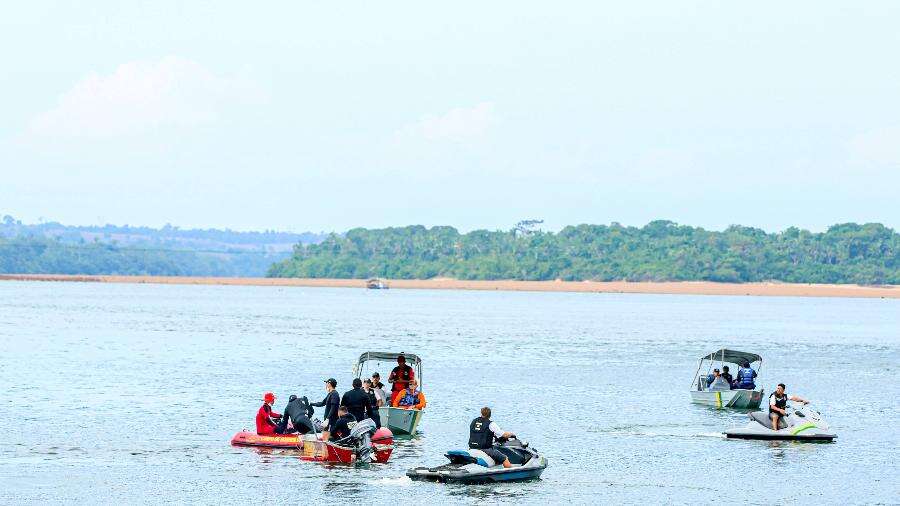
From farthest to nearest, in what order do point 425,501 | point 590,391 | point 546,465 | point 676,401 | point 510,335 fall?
1. point 510,335
2. point 590,391
3. point 676,401
4. point 546,465
5. point 425,501

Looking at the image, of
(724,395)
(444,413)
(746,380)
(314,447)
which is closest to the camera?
(314,447)

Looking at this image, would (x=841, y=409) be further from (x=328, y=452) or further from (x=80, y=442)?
(x=80, y=442)

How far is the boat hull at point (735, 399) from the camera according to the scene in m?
56.1

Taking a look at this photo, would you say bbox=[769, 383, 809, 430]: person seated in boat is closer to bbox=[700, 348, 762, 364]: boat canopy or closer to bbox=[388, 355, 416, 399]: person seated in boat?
bbox=[388, 355, 416, 399]: person seated in boat

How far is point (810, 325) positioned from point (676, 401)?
317ft

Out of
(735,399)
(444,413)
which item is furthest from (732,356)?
(444,413)

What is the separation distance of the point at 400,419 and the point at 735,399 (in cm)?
1800

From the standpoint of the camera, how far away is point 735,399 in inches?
2224

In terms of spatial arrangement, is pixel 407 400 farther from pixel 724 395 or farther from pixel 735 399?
pixel 735 399

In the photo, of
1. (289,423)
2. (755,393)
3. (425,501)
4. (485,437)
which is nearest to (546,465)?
(485,437)

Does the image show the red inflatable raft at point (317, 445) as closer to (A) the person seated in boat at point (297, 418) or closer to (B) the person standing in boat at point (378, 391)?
(A) the person seated in boat at point (297, 418)

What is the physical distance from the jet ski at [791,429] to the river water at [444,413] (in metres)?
0.55

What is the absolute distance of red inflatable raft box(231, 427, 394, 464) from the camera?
37781 mm

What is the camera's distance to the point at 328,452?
1494 inches
